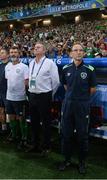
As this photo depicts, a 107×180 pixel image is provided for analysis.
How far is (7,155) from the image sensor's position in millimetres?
5504

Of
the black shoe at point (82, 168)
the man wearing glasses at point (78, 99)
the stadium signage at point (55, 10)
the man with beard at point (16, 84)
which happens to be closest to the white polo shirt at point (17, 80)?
the man with beard at point (16, 84)

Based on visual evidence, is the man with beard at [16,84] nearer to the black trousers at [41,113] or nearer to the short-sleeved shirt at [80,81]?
the black trousers at [41,113]

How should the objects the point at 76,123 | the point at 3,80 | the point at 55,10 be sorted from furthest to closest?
the point at 55,10
the point at 3,80
the point at 76,123

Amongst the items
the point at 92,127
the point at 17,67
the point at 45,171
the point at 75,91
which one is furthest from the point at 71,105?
the point at 17,67

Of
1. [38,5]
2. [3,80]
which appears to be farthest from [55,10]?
[3,80]

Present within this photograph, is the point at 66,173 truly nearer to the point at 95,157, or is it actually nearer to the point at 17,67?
the point at 95,157

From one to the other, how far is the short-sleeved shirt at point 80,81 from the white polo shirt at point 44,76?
1.73 feet

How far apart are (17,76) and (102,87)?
136 centimetres

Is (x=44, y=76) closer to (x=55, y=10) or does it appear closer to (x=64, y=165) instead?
(x=64, y=165)

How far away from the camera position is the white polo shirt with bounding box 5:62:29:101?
18.3 ft

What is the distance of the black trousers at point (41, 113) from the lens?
205 inches

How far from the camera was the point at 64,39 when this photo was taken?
19.1 meters

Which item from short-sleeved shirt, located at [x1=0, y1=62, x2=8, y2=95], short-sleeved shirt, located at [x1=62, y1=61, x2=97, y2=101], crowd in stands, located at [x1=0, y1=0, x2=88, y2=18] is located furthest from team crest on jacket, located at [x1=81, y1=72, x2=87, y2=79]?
crowd in stands, located at [x1=0, y1=0, x2=88, y2=18]

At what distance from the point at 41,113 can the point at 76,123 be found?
2.44 feet
